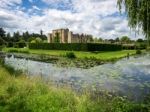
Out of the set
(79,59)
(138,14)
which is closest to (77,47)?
(79,59)

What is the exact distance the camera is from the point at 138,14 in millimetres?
10117

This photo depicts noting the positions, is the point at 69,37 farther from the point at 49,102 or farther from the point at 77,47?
the point at 49,102

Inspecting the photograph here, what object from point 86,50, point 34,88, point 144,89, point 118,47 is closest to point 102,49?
point 86,50

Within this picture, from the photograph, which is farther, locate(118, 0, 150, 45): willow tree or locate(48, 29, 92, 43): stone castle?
locate(48, 29, 92, 43): stone castle

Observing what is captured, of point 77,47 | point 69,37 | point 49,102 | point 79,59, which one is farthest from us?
point 69,37

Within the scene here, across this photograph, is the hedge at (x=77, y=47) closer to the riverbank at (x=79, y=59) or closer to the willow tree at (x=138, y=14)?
the riverbank at (x=79, y=59)

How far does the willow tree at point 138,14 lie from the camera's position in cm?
979

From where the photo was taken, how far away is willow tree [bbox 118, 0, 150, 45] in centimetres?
979

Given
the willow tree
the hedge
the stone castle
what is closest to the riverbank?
the hedge

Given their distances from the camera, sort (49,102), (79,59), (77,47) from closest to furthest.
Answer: (49,102) < (79,59) < (77,47)

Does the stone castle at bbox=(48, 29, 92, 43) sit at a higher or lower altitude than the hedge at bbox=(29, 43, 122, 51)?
higher

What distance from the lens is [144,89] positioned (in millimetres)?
13375

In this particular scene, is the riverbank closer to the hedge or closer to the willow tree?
the hedge

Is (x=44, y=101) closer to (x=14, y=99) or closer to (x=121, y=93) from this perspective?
(x=14, y=99)
